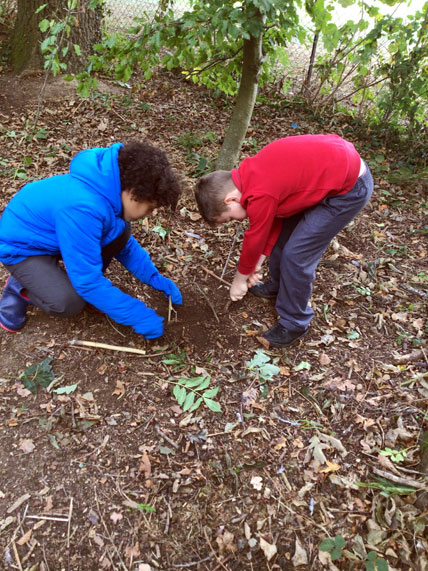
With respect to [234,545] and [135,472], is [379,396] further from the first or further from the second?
[135,472]

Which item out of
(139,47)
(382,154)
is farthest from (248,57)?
(382,154)

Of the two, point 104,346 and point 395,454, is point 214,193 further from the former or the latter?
point 395,454

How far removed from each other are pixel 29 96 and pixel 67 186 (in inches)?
145

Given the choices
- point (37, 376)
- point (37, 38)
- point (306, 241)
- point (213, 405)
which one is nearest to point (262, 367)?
point (213, 405)

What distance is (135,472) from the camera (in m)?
1.97

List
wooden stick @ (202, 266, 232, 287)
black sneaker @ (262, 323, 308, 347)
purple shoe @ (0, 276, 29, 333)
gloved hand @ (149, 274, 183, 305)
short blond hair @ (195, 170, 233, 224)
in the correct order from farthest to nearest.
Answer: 1. wooden stick @ (202, 266, 232, 287)
2. gloved hand @ (149, 274, 183, 305)
3. black sneaker @ (262, 323, 308, 347)
4. purple shoe @ (0, 276, 29, 333)
5. short blond hair @ (195, 170, 233, 224)

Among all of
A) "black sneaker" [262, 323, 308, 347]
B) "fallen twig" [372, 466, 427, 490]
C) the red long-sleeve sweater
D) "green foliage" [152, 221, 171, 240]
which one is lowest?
"fallen twig" [372, 466, 427, 490]

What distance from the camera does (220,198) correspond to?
2250mm

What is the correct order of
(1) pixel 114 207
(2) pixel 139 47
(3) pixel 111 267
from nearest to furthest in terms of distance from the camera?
(1) pixel 114 207 < (2) pixel 139 47 < (3) pixel 111 267

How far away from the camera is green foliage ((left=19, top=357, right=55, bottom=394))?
88.9 inches

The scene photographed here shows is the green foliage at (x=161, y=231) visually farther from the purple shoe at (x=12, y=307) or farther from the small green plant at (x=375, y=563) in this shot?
the small green plant at (x=375, y=563)

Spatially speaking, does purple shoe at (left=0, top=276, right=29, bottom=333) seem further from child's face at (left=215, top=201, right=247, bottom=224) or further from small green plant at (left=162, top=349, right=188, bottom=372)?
child's face at (left=215, top=201, right=247, bottom=224)

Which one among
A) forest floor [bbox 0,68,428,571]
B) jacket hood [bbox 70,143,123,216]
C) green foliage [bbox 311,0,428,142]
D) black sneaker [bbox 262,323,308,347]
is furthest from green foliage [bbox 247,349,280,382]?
green foliage [bbox 311,0,428,142]

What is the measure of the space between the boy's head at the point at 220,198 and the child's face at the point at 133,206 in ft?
1.04
